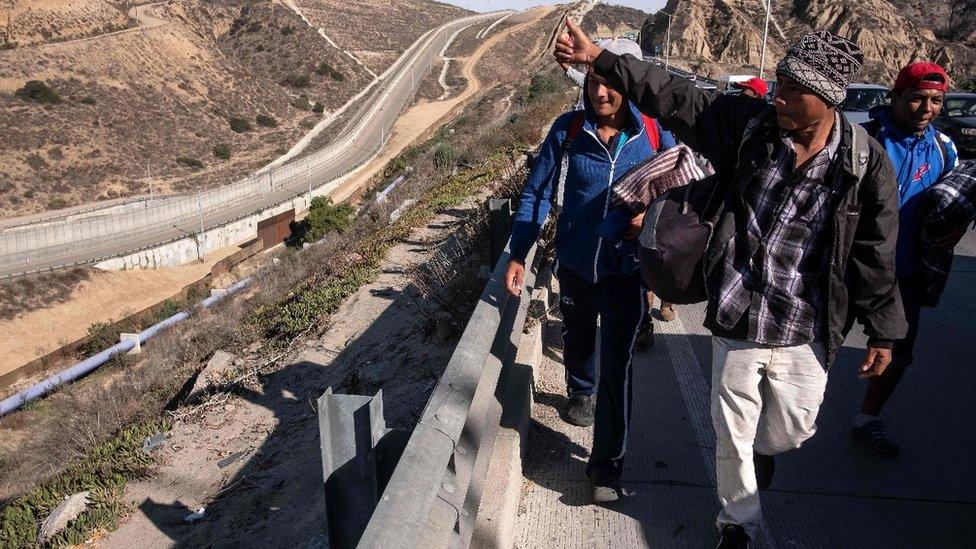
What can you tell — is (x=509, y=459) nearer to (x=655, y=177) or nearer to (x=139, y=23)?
(x=655, y=177)

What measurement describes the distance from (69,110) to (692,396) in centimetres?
5451

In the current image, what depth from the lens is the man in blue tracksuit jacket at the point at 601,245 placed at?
3385 mm

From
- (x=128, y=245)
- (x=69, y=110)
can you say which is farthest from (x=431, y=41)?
(x=128, y=245)

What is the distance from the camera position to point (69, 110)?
163 ft

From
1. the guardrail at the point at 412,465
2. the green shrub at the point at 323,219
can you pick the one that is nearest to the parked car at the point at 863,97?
the guardrail at the point at 412,465

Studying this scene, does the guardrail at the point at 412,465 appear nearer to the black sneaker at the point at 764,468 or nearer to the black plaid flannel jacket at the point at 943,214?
the black sneaker at the point at 764,468

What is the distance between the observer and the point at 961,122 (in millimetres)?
14766

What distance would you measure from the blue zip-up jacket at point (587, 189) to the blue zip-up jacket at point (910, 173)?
1192 mm

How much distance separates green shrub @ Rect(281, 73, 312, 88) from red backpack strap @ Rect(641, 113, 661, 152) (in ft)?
237

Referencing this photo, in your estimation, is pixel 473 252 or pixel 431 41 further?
pixel 431 41

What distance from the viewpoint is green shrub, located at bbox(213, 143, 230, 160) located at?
53.7 metres

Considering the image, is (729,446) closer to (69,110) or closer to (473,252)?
(473,252)

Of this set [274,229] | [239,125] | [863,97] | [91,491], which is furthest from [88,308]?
[239,125]

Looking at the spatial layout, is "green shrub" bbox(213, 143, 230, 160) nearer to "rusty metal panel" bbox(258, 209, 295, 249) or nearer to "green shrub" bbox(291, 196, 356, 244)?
"rusty metal panel" bbox(258, 209, 295, 249)
